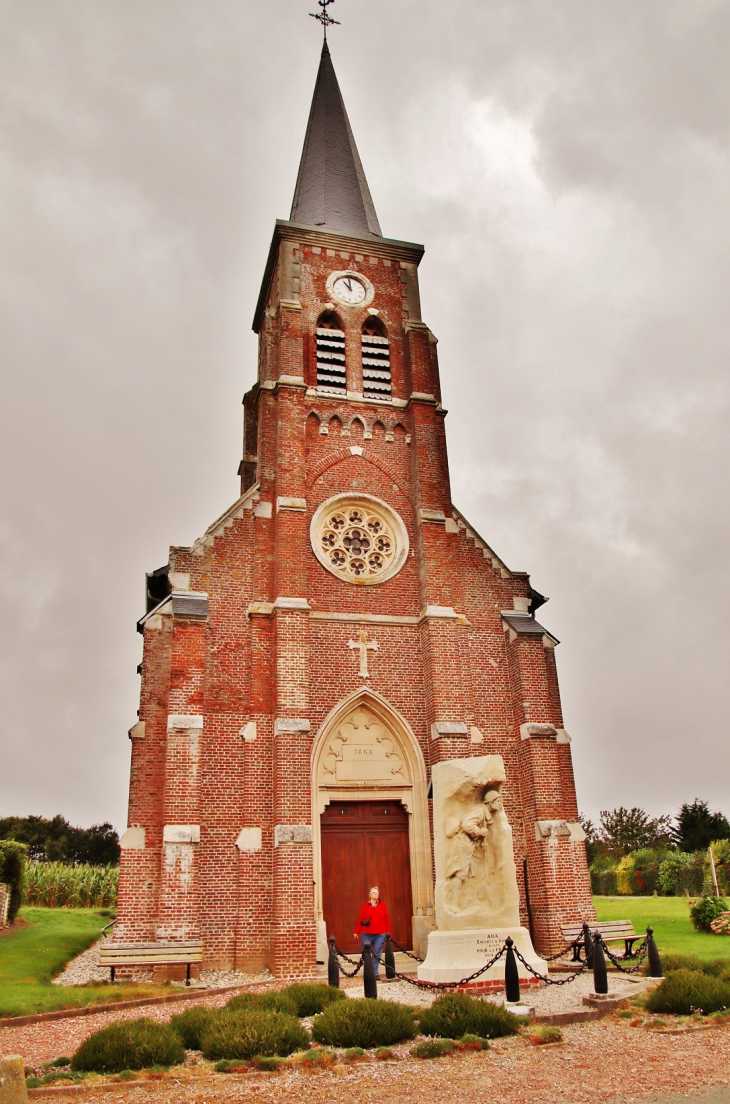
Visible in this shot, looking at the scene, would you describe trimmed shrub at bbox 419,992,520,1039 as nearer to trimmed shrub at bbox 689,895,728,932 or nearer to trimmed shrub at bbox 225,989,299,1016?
trimmed shrub at bbox 225,989,299,1016

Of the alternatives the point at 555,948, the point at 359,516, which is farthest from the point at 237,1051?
the point at 359,516

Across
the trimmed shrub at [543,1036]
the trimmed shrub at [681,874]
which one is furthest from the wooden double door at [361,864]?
the trimmed shrub at [681,874]

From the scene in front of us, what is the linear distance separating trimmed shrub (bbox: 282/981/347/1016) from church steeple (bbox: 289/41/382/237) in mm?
18464

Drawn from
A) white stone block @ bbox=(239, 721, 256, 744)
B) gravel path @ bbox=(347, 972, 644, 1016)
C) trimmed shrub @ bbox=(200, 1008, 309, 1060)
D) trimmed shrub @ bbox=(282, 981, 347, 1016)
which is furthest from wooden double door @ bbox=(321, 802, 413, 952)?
trimmed shrub @ bbox=(200, 1008, 309, 1060)

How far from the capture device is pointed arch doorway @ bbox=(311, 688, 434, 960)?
16.2 meters

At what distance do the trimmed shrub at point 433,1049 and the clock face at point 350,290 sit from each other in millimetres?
17652

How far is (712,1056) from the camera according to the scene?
24.6 ft

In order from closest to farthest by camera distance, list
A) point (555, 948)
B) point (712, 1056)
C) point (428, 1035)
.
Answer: point (712, 1056)
point (428, 1035)
point (555, 948)

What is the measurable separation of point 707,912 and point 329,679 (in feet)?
32.1

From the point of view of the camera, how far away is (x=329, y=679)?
1730cm

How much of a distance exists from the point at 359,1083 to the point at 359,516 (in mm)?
13497

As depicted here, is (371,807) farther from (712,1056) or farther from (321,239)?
(321,239)

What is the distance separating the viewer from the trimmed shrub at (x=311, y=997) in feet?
33.2

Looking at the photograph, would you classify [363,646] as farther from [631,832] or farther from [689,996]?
[631,832]
